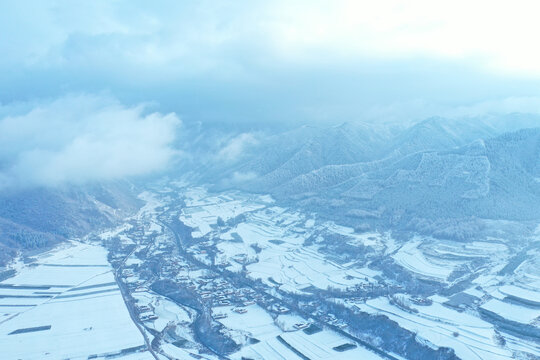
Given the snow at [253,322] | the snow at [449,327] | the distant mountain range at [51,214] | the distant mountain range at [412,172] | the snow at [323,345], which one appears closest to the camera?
the snow at [449,327]

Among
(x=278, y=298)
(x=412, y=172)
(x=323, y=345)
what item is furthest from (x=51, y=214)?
(x=412, y=172)

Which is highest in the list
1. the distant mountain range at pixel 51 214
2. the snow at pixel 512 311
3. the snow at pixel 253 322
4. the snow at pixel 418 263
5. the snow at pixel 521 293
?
the distant mountain range at pixel 51 214

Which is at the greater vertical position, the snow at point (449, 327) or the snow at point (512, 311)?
the snow at point (512, 311)

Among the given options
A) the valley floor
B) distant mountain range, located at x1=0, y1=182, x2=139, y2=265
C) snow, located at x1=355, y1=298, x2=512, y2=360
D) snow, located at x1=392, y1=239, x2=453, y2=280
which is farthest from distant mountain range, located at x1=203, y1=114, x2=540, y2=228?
distant mountain range, located at x1=0, y1=182, x2=139, y2=265

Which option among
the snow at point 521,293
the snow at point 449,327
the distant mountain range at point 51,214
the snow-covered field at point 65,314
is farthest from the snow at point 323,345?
the distant mountain range at point 51,214

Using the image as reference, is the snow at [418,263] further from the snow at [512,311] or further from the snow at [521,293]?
the snow at [512,311]

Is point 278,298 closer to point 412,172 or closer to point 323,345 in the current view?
point 323,345

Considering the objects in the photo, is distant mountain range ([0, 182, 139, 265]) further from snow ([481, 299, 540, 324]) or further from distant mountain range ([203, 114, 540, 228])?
snow ([481, 299, 540, 324])

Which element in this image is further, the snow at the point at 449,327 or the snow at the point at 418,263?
the snow at the point at 418,263

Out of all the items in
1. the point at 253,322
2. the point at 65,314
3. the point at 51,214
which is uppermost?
the point at 51,214
